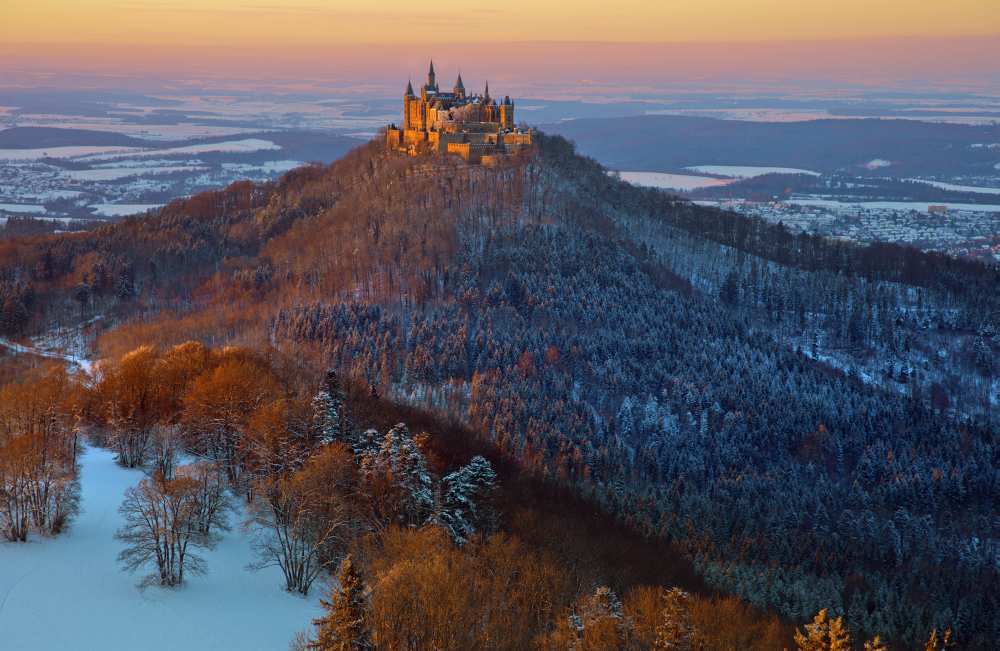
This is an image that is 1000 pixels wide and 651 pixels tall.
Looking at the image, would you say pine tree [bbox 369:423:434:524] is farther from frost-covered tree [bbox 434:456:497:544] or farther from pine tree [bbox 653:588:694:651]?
pine tree [bbox 653:588:694:651]

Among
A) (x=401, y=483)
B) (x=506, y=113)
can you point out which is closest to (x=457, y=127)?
(x=506, y=113)

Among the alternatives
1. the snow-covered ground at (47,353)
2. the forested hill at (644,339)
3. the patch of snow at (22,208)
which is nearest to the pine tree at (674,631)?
the forested hill at (644,339)

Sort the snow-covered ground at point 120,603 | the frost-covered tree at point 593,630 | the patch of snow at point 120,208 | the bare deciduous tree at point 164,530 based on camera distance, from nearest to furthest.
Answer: the frost-covered tree at point 593,630 < the snow-covered ground at point 120,603 < the bare deciduous tree at point 164,530 < the patch of snow at point 120,208

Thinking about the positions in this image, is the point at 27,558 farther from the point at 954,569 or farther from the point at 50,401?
the point at 954,569

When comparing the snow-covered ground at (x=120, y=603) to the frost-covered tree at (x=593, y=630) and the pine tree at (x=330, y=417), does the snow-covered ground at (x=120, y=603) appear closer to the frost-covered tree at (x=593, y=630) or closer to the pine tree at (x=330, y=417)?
the pine tree at (x=330, y=417)

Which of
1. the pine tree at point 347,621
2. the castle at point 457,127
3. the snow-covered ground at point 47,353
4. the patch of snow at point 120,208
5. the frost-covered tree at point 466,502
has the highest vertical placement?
the castle at point 457,127

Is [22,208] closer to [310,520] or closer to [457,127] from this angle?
[457,127]
